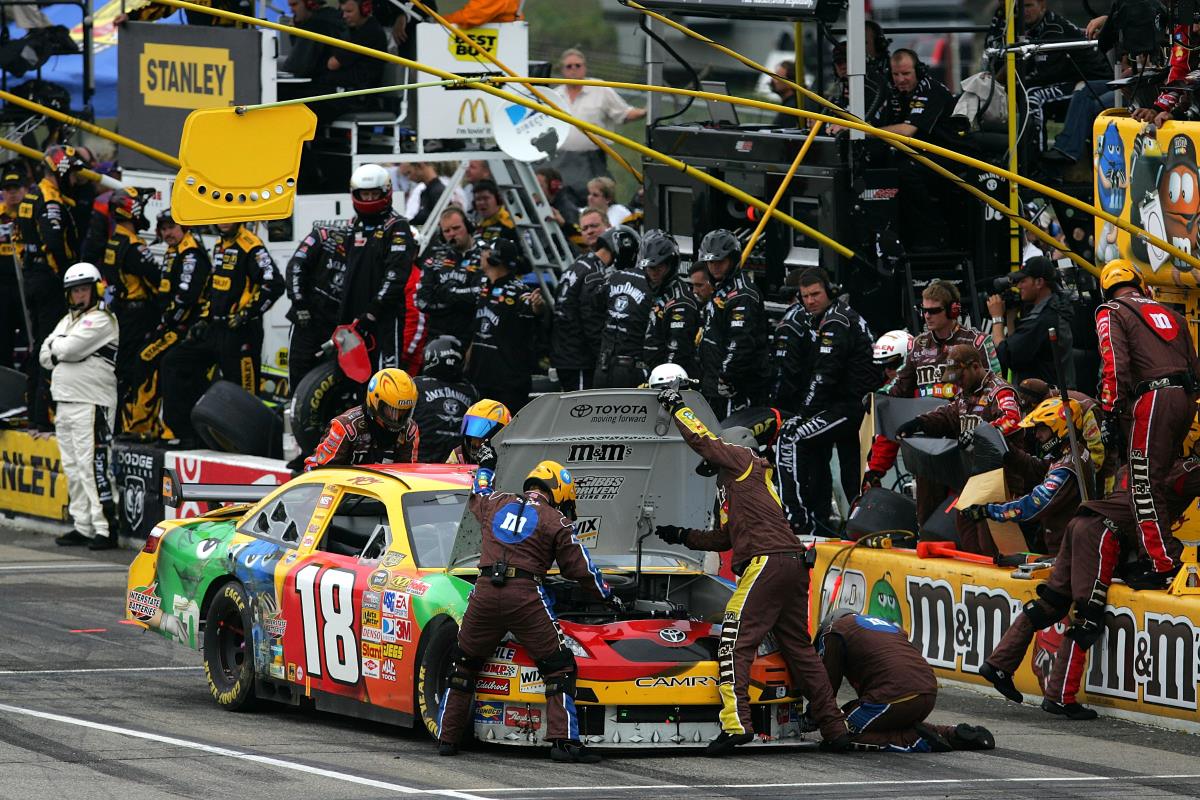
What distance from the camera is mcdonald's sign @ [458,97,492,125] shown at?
19.7 m

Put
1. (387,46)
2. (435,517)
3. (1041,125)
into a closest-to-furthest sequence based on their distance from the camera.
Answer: (435,517), (1041,125), (387,46)

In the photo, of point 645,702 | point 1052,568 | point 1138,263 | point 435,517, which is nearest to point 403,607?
point 435,517

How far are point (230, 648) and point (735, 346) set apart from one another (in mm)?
4601

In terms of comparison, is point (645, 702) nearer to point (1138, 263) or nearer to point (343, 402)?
point (1138, 263)

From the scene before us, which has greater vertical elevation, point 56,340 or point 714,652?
point 56,340

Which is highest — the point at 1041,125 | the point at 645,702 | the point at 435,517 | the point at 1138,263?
the point at 1041,125

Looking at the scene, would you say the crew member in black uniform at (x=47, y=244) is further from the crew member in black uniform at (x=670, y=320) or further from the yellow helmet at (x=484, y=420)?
the yellow helmet at (x=484, y=420)

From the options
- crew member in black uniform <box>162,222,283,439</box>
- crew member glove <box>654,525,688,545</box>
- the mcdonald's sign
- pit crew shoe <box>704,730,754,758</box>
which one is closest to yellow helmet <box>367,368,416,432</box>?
crew member glove <box>654,525,688,545</box>

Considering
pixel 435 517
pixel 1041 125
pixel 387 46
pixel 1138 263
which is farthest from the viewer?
pixel 387 46

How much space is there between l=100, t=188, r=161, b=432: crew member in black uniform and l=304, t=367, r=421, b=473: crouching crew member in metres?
6.80

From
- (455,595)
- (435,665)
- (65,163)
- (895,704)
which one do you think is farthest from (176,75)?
(895,704)

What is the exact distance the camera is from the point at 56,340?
62.1 ft

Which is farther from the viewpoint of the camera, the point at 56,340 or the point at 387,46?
the point at 387,46

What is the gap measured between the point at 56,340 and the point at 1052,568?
10.1 m
